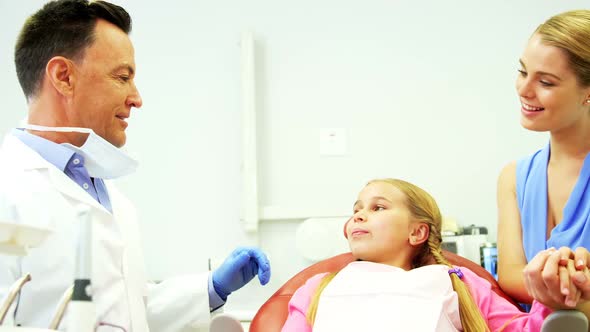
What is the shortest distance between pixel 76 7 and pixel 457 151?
168cm

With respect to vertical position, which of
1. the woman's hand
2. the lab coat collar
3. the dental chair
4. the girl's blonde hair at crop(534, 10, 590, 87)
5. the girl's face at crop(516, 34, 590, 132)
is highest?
the girl's blonde hair at crop(534, 10, 590, 87)

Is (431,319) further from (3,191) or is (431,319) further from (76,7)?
(76,7)

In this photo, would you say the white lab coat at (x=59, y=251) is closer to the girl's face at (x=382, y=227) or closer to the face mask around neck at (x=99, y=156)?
the face mask around neck at (x=99, y=156)

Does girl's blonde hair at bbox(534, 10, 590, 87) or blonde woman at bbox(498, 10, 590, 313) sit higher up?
girl's blonde hair at bbox(534, 10, 590, 87)

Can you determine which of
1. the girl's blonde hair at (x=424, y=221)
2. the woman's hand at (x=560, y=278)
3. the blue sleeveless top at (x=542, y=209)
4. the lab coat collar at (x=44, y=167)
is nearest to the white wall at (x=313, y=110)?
the girl's blonde hair at (x=424, y=221)

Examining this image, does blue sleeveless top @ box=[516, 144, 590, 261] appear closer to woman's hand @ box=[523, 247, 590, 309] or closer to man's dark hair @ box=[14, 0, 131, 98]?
woman's hand @ box=[523, 247, 590, 309]

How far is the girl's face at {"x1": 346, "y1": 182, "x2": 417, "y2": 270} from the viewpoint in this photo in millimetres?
1601

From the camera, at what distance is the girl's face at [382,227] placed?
1601 millimetres

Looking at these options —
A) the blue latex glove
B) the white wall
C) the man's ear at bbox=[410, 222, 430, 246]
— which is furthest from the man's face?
the white wall

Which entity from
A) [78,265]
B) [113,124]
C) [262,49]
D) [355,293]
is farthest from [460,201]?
[78,265]

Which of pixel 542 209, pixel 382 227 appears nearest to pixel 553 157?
pixel 542 209

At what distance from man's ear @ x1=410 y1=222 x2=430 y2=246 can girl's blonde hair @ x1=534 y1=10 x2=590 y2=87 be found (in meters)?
0.52

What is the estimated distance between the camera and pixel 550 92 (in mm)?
1439

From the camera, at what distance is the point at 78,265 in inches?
30.3
